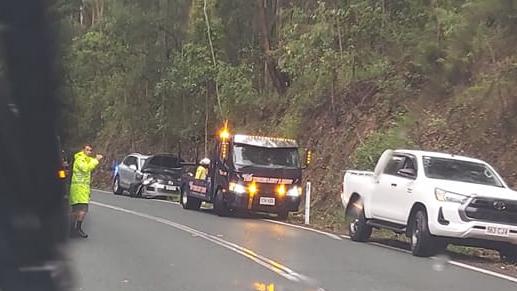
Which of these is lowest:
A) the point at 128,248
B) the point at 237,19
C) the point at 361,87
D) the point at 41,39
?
the point at 128,248

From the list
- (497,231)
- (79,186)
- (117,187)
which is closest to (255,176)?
(79,186)

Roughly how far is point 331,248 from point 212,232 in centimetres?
334

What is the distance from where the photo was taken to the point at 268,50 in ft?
112

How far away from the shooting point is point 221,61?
117ft

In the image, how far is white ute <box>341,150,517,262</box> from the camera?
46.4ft

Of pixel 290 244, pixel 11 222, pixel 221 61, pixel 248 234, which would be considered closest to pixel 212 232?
pixel 248 234

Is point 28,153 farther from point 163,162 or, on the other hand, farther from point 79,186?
point 163,162

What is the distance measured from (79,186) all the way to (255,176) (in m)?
7.51

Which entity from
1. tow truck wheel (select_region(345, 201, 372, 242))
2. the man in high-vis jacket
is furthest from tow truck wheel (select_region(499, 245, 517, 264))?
the man in high-vis jacket

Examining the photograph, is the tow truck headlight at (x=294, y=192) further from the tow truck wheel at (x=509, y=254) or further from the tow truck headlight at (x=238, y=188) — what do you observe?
the tow truck wheel at (x=509, y=254)

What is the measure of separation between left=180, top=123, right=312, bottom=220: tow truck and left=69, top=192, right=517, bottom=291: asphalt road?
338 centimetres

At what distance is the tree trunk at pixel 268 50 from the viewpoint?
34.5m

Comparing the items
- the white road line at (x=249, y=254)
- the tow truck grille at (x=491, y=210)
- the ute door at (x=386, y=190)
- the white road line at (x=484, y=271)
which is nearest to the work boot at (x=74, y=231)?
the white road line at (x=249, y=254)

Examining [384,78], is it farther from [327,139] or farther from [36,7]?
[36,7]
